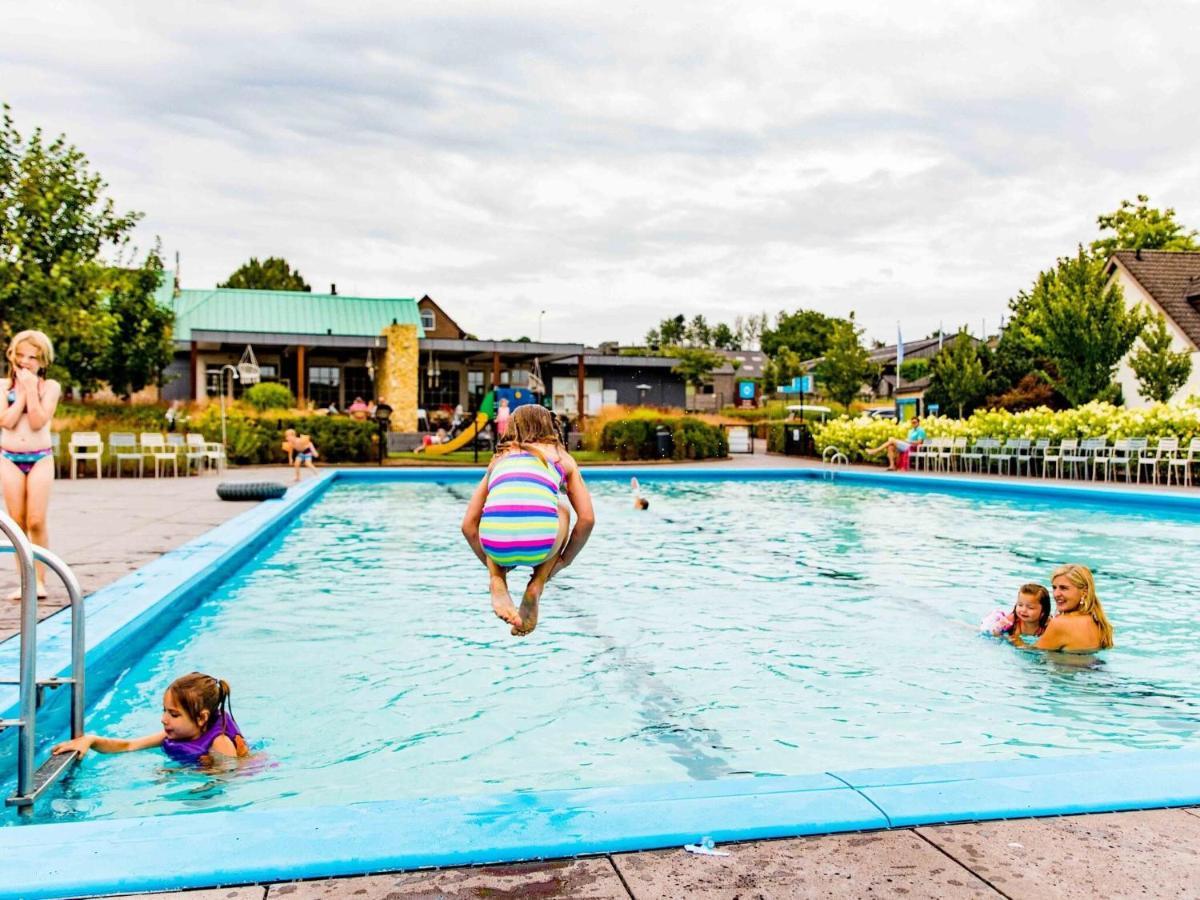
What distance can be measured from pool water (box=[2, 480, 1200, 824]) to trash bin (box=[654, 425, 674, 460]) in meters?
13.9

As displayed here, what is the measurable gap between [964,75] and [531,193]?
13.6 meters

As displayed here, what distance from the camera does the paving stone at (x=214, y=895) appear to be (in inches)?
83.9

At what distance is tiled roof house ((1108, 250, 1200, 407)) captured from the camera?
1146 inches

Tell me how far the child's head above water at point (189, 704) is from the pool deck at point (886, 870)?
6.56 feet

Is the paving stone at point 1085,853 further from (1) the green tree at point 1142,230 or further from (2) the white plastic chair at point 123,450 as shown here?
(1) the green tree at point 1142,230

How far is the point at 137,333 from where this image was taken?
25.6m

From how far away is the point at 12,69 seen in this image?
61.8 ft

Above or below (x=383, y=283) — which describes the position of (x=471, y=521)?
below

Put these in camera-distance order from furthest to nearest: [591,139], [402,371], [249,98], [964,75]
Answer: [402,371]
[591,139]
[249,98]
[964,75]

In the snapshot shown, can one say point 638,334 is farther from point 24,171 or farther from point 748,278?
point 24,171

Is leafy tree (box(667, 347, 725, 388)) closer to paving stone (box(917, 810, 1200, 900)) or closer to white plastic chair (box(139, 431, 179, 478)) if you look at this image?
white plastic chair (box(139, 431, 179, 478))

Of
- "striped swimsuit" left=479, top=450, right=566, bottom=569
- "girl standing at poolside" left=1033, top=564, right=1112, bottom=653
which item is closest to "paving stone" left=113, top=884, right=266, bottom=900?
"striped swimsuit" left=479, top=450, right=566, bottom=569

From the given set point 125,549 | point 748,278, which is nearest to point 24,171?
point 125,549

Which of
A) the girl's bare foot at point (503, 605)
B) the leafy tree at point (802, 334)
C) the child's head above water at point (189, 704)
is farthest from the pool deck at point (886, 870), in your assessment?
the leafy tree at point (802, 334)
